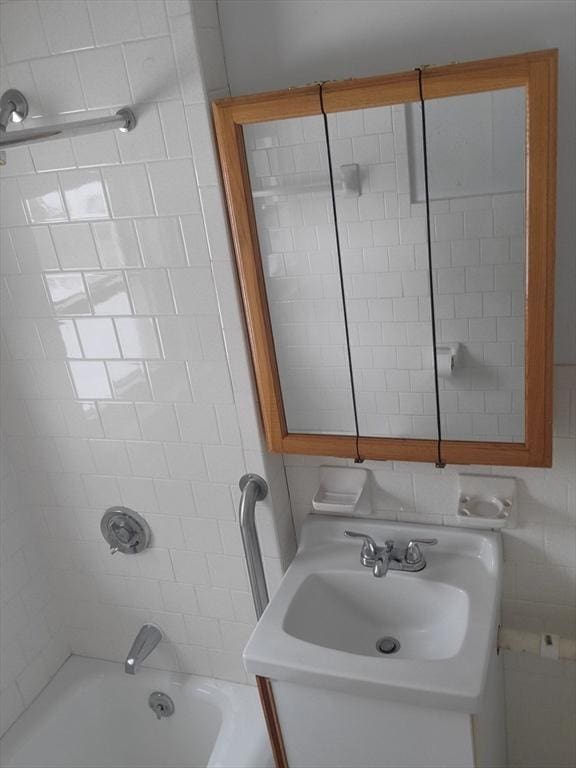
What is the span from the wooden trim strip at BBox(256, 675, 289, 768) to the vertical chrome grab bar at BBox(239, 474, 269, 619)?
188 millimetres

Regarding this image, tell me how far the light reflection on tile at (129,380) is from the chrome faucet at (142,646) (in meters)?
0.75

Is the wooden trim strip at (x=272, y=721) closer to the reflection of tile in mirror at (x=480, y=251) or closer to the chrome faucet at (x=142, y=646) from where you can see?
the chrome faucet at (x=142, y=646)

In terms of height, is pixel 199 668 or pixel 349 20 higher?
pixel 349 20

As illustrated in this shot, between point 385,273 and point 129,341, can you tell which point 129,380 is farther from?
point 385,273

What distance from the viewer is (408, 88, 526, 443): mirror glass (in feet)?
4.50

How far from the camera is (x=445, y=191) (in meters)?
1.44

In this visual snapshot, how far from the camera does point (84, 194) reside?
1694mm

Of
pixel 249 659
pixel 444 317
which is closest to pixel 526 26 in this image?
pixel 444 317

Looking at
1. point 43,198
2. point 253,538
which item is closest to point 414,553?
point 253,538

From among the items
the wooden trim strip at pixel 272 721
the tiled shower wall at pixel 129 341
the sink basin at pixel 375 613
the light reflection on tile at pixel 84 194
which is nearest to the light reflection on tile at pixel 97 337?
the tiled shower wall at pixel 129 341

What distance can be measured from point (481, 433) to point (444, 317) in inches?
10.9

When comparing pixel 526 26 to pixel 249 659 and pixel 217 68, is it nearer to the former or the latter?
pixel 217 68

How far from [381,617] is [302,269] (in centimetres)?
88

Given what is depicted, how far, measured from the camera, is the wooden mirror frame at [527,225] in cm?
131
